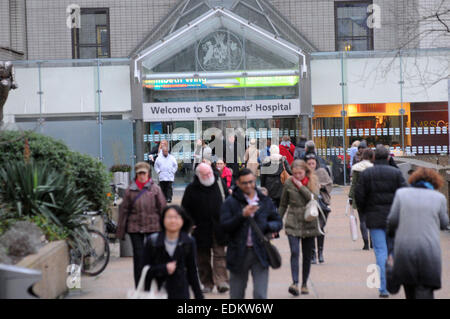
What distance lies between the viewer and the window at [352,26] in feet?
99.4

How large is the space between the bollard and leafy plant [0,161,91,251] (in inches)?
175

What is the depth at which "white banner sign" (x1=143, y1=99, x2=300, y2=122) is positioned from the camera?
24906 millimetres

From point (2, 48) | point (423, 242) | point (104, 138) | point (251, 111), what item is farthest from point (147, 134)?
point (423, 242)

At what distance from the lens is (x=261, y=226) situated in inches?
298

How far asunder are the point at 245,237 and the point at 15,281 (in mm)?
2475

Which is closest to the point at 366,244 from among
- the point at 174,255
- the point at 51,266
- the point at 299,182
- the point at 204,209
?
the point at 299,182

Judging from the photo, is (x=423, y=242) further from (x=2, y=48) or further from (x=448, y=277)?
(x=2, y=48)

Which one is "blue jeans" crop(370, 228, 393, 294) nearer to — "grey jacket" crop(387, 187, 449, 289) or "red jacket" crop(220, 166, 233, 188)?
"grey jacket" crop(387, 187, 449, 289)

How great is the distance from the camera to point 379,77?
83.4 ft

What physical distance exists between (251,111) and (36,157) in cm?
1361

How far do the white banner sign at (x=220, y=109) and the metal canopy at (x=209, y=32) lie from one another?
1.20 metres

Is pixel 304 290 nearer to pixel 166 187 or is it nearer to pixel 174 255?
pixel 174 255

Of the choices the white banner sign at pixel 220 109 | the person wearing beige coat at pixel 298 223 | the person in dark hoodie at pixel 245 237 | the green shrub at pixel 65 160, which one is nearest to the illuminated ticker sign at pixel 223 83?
the white banner sign at pixel 220 109

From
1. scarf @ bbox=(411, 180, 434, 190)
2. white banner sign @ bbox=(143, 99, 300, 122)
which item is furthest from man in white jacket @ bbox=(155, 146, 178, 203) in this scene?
scarf @ bbox=(411, 180, 434, 190)
